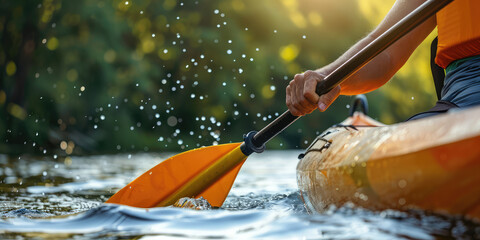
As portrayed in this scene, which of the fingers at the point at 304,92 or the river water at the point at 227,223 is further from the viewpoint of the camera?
the fingers at the point at 304,92

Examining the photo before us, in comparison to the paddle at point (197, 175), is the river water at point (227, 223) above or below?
below

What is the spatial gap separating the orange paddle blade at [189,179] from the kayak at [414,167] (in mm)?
995

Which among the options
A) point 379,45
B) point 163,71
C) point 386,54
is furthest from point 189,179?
point 163,71

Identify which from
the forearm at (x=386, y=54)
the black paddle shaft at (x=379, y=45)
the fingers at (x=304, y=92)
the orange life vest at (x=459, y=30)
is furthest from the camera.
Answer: the forearm at (x=386, y=54)

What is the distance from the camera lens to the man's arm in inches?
91.1

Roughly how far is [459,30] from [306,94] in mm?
670

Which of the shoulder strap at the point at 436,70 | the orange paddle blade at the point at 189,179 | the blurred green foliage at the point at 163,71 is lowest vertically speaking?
the orange paddle blade at the point at 189,179

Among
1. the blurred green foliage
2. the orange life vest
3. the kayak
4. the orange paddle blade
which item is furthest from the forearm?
the blurred green foliage

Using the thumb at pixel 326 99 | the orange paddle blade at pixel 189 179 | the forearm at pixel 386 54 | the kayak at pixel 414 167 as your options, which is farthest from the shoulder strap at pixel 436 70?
the orange paddle blade at pixel 189 179

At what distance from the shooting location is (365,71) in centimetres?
257

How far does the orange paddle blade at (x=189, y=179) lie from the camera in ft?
9.49

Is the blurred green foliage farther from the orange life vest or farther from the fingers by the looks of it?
the orange life vest

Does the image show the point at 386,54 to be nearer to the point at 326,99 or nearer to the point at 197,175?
the point at 326,99

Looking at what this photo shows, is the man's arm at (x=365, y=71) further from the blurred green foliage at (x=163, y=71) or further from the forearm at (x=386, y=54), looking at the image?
the blurred green foliage at (x=163, y=71)
